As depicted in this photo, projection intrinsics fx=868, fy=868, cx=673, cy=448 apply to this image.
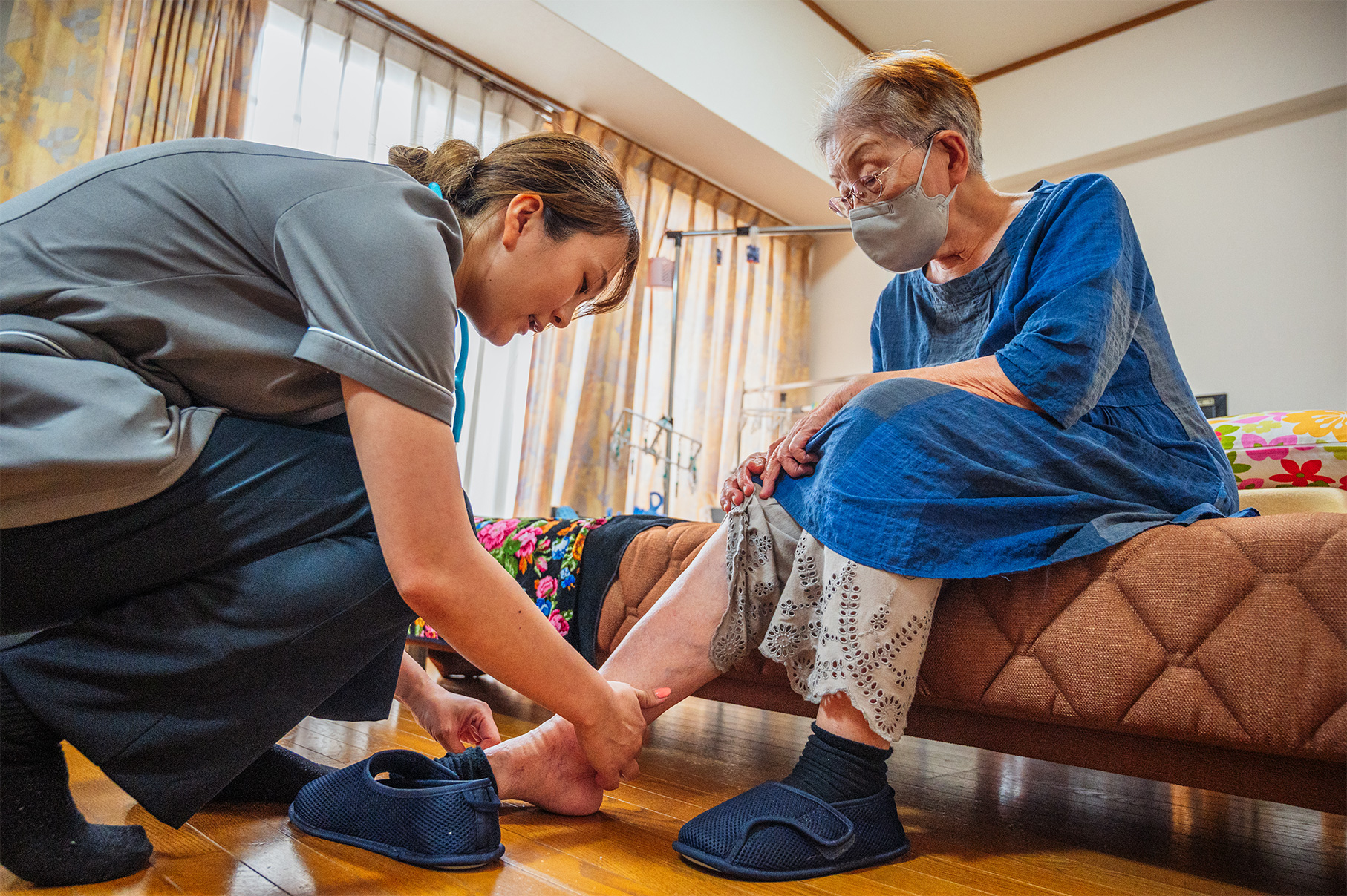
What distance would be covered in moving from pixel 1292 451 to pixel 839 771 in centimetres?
156

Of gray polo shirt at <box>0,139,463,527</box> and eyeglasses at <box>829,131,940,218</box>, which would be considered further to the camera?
eyeglasses at <box>829,131,940,218</box>

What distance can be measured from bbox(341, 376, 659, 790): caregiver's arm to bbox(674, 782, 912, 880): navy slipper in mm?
199

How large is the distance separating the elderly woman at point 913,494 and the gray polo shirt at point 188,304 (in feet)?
1.45

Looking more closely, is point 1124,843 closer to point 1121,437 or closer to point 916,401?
point 1121,437

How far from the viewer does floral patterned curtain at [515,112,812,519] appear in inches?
148

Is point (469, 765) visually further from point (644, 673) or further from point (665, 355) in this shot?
point (665, 355)

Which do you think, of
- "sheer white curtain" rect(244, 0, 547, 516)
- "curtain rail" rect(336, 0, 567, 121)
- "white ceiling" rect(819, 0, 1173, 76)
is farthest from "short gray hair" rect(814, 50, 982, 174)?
"white ceiling" rect(819, 0, 1173, 76)

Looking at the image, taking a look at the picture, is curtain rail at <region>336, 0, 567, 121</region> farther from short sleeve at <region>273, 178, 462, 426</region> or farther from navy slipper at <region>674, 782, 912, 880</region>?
navy slipper at <region>674, 782, 912, 880</region>

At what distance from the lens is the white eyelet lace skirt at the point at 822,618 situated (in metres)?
0.85

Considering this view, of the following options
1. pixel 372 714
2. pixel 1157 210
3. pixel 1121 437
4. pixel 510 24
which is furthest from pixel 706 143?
pixel 372 714

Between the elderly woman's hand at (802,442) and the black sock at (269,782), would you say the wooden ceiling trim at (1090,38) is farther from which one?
the black sock at (269,782)

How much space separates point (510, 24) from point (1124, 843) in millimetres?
3175

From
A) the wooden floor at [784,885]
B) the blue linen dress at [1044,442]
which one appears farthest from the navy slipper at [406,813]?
the blue linen dress at [1044,442]

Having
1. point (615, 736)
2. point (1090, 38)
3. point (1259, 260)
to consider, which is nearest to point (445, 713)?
point (615, 736)
